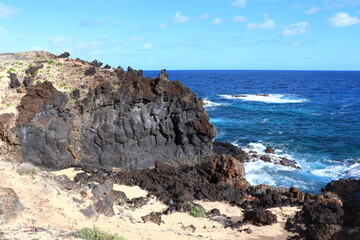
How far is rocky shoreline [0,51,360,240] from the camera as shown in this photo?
23359 millimetres

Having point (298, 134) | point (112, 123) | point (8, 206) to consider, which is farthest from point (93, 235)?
point (298, 134)

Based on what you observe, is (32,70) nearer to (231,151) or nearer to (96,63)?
(96,63)

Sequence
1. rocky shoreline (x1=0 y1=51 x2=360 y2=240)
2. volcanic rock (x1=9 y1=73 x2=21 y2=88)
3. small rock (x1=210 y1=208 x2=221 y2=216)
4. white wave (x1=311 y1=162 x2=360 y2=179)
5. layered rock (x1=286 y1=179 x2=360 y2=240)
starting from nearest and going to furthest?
layered rock (x1=286 y1=179 x2=360 y2=240), rocky shoreline (x1=0 y1=51 x2=360 y2=240), small rock (x1=210 y1=208 x2=221 y2=216), volcanic rock (x1=9 y1=73 x2=21 y2=88), white wave (x1=311 y1=162 x2=360 y2=179)

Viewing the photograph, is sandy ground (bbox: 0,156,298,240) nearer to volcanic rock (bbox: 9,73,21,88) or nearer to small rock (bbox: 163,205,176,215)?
small rock (bbox: 163,205,176,215)

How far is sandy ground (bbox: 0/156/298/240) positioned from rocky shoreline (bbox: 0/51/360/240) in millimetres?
610

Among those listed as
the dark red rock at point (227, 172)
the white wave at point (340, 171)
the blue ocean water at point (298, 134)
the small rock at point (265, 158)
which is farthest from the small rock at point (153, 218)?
the white wave at point (340, 171)

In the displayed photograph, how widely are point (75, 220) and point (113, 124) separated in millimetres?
14670

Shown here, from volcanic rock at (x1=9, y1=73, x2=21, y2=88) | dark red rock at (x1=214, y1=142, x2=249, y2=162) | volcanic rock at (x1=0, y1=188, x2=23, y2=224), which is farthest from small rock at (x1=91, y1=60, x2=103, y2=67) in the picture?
volcanic rock at (x1=0, y1=188, x2=23, y2=224)

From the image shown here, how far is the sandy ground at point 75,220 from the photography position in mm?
15904

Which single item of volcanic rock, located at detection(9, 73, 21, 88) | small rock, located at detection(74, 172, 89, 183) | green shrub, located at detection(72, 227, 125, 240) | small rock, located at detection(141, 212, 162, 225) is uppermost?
volcanic rock, located at detection(9, 73, 21, 88)

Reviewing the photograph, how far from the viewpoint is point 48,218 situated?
1705cm

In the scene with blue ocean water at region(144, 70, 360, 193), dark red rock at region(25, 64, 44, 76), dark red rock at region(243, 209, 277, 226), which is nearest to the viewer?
dark red rock at region(243, 209, 277, 226)

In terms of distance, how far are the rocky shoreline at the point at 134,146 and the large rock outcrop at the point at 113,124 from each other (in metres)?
0.09

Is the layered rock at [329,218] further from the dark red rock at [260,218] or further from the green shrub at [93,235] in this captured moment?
the green shrub at [93,235]
